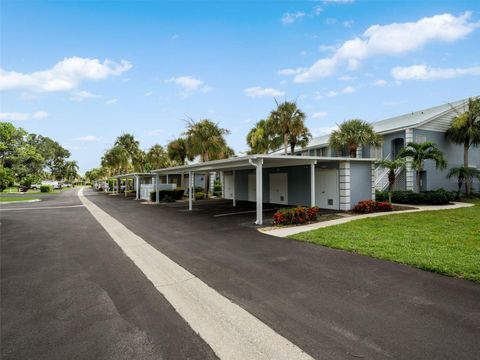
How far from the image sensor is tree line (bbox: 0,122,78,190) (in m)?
26.9

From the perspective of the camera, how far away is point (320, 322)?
120 inches

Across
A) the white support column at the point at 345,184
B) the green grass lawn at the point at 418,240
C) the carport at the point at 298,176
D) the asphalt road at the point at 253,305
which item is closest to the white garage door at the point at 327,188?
the carport at the point at 298,176

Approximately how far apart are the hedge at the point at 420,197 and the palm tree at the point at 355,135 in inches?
124

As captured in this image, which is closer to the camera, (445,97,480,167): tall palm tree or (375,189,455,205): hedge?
(375,189,455,205): hedge

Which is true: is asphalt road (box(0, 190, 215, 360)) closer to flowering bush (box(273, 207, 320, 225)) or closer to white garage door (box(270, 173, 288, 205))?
flowering bush (box(273, 207, 320, 225))

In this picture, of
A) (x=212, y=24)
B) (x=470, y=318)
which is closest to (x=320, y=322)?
(x=470, y=318)

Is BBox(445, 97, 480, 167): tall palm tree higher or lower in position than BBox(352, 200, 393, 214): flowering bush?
higher

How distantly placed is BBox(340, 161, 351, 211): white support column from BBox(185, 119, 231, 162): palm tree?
12641mm

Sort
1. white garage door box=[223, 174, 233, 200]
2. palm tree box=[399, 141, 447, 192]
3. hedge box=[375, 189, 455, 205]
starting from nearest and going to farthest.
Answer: palm tree box=[399, 141, 447, 192], hedge box=[375, 189, 455, 205], white garage door box=[223, 174, 233, 200]

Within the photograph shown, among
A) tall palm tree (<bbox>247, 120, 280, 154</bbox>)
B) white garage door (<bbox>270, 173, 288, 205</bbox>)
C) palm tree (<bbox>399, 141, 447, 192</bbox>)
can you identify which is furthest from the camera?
tall palm tree (<bbox>247, 120, 280, 154</bbox>)

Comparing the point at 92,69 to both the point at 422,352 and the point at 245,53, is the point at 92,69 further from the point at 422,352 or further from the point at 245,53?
the point at 422,352

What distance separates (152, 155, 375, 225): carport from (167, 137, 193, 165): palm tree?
10908 millimetres

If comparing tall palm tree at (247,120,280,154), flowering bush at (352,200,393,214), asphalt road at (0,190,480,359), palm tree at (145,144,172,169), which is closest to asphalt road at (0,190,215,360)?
asphalt road at (0,190,480,359)

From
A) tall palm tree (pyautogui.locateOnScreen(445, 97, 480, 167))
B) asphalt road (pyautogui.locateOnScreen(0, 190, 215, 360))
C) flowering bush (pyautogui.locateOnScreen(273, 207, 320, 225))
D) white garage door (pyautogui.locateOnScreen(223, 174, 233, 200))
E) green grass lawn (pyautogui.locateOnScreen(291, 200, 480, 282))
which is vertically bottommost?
asphalt road (pyautogui.locateOnScreen(0, 190, 215, 360))
